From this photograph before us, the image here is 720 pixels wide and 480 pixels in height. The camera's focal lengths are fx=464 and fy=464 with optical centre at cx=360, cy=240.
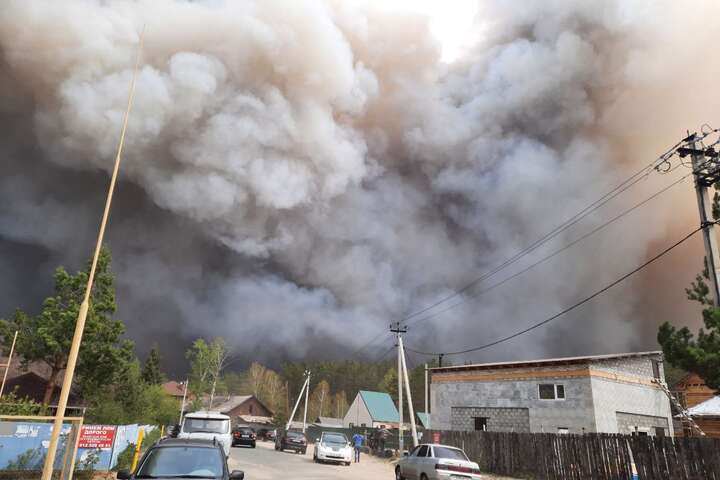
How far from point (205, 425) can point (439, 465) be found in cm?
865

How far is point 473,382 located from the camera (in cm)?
3441

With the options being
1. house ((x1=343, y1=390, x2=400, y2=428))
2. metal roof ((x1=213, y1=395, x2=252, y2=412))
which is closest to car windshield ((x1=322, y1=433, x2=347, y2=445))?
house ((x1=343, y1=390, x2=400, y2=428))

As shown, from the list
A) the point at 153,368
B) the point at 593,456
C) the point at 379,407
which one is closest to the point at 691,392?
the point at 593,456

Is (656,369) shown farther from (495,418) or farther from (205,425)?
(205,425)

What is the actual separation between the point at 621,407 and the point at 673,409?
424 inches

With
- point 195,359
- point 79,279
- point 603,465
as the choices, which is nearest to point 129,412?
point 79,279

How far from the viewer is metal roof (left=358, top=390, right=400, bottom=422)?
76000 mm

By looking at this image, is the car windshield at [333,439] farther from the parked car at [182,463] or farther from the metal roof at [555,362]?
the parked car at [182,463]

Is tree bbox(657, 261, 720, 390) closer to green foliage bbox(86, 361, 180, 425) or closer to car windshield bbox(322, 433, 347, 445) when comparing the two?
car windshield bbox(322, 433, 347, 445)

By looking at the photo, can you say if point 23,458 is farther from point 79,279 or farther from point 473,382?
point 473,382

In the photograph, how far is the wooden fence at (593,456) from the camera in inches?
636

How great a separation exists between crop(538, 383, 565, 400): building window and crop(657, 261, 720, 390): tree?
608 inches

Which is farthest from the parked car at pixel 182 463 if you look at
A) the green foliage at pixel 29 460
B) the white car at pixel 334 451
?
Result: the white car at pixel 334 451

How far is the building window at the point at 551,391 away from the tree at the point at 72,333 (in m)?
28.3
